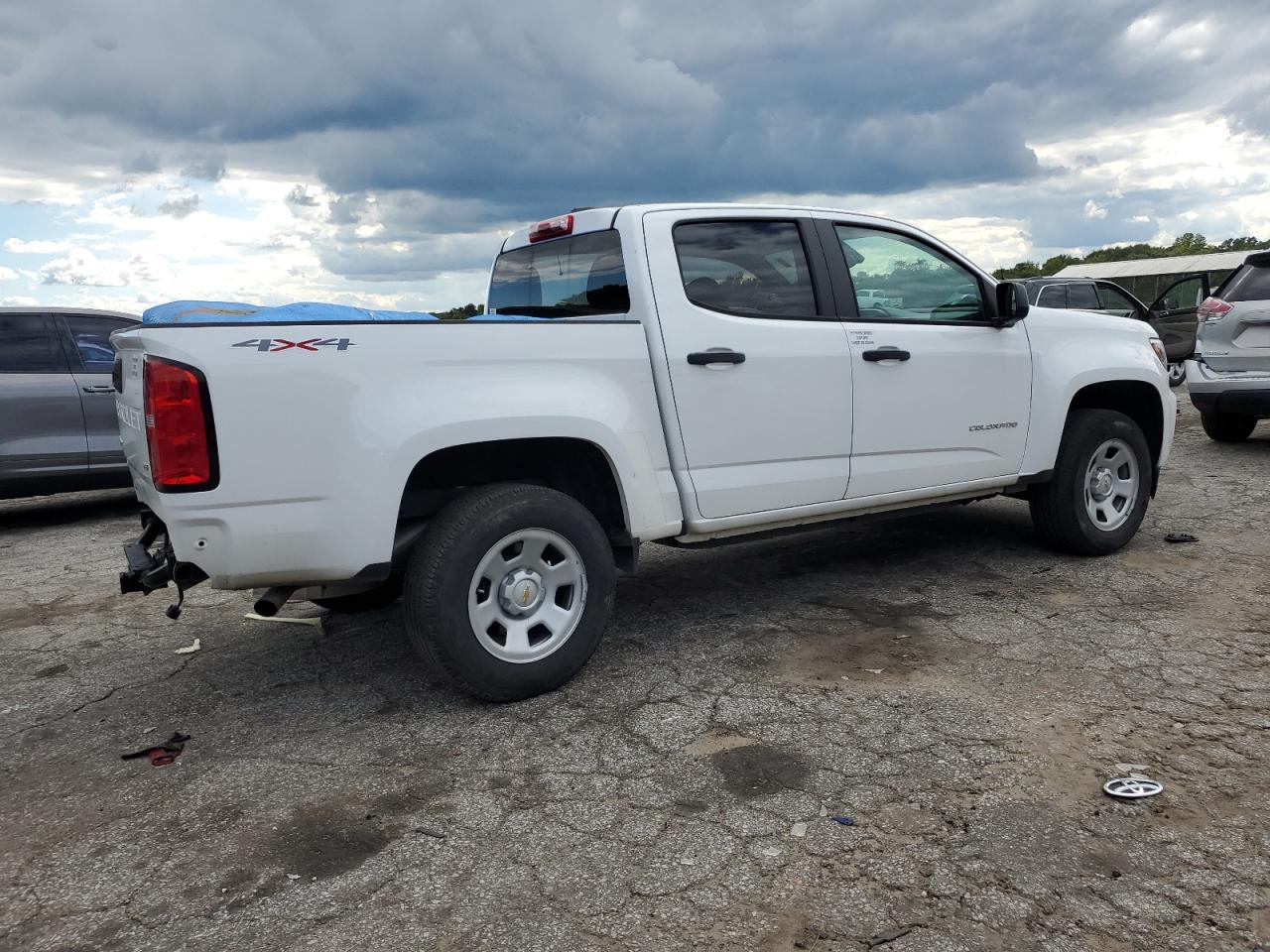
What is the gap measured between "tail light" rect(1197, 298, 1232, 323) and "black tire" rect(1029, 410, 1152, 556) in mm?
4079

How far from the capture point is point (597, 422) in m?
3.78

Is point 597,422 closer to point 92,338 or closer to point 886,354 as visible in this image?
point 886,354

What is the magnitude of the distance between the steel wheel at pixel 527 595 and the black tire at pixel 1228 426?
814 centimetres

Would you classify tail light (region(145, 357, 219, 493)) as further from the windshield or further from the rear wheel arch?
the windshield

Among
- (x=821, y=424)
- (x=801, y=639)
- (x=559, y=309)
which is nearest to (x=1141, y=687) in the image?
(x=801, y=639)

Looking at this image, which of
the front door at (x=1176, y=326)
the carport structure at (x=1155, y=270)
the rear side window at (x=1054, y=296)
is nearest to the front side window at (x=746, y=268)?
the rear side window at (x=1054, y=296)

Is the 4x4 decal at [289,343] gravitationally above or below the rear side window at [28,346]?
below

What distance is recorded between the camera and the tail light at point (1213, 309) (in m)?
8.77

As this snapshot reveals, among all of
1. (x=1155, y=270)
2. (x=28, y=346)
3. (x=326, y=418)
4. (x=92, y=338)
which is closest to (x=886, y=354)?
(x=326, y=418)

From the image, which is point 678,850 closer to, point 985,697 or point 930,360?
point 985,697

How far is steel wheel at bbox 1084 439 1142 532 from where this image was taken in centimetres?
556

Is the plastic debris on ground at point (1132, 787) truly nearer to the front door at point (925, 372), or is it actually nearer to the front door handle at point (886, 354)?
the front door at point (925, 372)

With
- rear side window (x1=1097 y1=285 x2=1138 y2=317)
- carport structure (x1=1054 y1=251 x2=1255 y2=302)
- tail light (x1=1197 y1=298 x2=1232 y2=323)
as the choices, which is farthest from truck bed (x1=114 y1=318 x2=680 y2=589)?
carport structure (x1=1054 y1=251 x2=1255 y2=302)

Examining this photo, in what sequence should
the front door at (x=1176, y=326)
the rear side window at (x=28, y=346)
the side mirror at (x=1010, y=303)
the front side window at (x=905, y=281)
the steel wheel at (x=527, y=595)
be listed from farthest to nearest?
the front door at (x=1176, y=326) < the rear side window at (x=28, y=346) < the side mirror at (x=1010, y=303) < the front side window at (x=905, y=281) < the steel wheel at (x=527, y=595)
